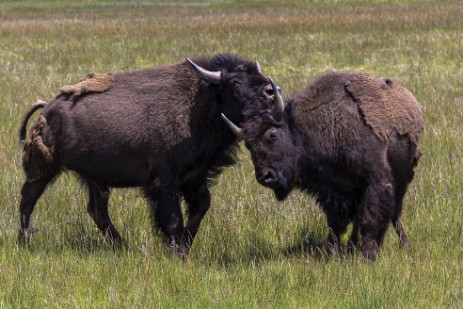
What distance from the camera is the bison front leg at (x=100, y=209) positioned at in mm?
7164

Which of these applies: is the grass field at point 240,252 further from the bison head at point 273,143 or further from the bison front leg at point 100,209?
the bison head at point 273,143

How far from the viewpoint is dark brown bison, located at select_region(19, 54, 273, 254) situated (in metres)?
6.80

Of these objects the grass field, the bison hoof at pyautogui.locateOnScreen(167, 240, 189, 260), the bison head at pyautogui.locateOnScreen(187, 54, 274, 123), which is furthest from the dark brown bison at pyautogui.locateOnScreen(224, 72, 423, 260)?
the bison hoof at pyautogui.locateOnScreen(167, 240, 189, 260)

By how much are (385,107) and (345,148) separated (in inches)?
18.2

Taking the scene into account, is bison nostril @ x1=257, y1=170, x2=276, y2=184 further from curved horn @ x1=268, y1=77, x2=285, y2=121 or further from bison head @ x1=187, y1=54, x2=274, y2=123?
bison head @ x1=187, y1=54, x2=274, y2=123

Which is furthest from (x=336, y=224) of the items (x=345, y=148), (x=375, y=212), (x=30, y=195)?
(x=30, y=195)

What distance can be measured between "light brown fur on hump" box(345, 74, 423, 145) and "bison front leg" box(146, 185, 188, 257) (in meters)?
1.68

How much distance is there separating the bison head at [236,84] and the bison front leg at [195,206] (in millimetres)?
683

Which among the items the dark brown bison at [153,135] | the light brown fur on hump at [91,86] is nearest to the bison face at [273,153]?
the dark brown bison at [153,135]

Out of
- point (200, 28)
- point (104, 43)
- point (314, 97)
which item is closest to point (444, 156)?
point (314, 97)

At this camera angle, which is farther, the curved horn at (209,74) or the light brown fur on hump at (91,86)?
the light brown fur on hump at (91,86)

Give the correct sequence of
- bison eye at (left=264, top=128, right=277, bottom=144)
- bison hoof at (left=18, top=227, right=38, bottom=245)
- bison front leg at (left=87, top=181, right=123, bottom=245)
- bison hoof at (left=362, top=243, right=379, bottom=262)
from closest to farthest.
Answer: bison hoof at (left=362, top=243, right=379, bottom=262)
bison eye at (left=264, top=128, right=277, bottom=144)
bison hoof at (left=18, top=227, right=38, bottom=245)
bison front leg at (left=87, top=181, right=123, bottom=245)

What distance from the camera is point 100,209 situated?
289 inches

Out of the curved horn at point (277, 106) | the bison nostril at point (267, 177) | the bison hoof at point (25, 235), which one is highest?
the curved horn at point (277, 106)
